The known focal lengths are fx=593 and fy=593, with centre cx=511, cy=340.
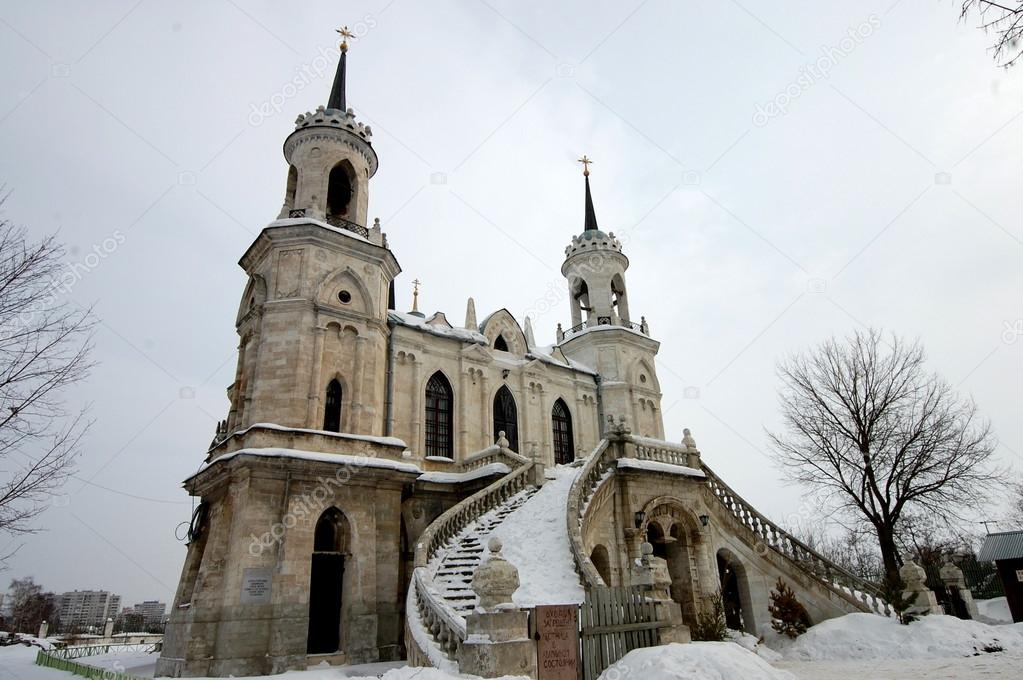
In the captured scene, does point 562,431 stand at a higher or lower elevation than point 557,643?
higher

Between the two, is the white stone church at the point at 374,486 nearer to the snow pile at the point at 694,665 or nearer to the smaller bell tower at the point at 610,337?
the snow pile at the point at 694,665

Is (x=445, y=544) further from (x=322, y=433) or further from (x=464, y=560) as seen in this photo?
(x=322, y=433)

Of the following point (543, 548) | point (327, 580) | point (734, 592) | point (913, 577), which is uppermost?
point (543, 548)

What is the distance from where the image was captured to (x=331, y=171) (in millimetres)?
24188

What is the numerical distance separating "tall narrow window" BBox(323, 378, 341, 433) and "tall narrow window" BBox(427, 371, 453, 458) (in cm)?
468

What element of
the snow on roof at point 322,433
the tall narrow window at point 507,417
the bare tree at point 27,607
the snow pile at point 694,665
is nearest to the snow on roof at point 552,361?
the tall narrow window at point 507,417

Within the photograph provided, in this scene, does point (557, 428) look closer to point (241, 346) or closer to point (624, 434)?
point (624, 434)

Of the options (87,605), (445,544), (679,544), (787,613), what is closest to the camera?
(445,544)

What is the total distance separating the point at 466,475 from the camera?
21453 millimetres

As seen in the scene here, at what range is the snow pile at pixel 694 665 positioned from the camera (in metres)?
7.97

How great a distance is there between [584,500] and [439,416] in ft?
28.2

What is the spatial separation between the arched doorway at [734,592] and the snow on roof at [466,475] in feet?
27.2

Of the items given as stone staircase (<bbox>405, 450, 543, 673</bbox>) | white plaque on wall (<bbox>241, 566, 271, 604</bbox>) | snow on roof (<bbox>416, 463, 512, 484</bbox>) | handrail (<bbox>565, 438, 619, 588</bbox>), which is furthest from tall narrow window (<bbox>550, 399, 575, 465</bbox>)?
white plaque on wall (<bbox>241, 566, 271, 604</bbox>)

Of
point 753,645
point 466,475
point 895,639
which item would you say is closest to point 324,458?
point 466,475
